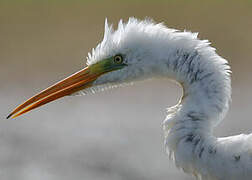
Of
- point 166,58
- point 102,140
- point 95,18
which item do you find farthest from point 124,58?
point 95,18

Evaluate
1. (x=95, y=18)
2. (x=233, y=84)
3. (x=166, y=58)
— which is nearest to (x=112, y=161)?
(x=233, y=84)

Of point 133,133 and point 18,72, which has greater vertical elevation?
point 18,72

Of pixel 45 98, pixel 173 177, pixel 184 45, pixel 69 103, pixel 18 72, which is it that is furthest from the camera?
pixel 18 72

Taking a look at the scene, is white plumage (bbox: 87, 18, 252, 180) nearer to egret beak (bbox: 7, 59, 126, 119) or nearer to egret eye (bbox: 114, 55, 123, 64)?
egret eye (bbox: 114, 55, 123, 64)

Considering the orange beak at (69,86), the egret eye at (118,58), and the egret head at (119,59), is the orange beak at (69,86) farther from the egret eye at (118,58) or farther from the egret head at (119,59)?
the egret eye at (118,58)

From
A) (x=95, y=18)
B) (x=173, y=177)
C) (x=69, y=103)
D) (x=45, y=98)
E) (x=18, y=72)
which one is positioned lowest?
(x=45, y=98)

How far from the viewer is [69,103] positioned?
11.6 m

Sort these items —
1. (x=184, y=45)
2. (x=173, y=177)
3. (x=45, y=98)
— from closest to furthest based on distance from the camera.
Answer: (x=184, y=45) < (x=45, y=98) < (x=173, y=177)

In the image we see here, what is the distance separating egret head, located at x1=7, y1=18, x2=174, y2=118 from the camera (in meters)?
4.67

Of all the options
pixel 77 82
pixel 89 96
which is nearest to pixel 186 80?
pixel 77 82

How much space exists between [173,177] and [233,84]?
3867 millimetres

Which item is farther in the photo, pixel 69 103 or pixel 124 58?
pixel 69 103

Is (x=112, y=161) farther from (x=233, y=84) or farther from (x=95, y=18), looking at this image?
(x=95, y=18)

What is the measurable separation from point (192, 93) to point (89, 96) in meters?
7.46
